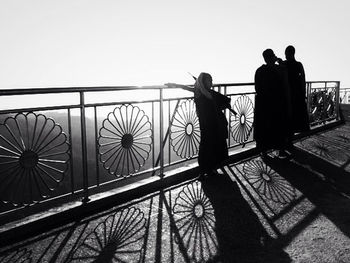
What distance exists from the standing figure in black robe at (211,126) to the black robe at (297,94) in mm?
2575

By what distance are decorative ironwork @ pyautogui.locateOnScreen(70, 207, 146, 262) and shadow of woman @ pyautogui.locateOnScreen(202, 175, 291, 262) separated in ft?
2.44

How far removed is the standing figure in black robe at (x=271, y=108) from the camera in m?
7.05

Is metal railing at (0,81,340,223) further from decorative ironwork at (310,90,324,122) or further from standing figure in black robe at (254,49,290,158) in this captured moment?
decorative ironwork at (310,90,324,122)

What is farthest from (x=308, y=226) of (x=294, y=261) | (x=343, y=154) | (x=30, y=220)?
(x=343, y=154)

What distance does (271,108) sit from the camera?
725cm

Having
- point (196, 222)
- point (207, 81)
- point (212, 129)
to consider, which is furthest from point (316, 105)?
point (196, 222)

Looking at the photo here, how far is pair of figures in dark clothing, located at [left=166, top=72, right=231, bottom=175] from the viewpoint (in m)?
5.63

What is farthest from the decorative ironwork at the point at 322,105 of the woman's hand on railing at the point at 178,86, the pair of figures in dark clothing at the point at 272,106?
the woman's hand on railing at the point at 178,86

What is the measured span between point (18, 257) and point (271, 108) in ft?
17.5

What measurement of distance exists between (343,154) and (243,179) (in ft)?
10.1

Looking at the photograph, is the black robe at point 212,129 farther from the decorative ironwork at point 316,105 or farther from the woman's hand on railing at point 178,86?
the decorative ironwork at point 316,105

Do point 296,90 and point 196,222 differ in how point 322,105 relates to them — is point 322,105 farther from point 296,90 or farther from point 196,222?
point 196,222

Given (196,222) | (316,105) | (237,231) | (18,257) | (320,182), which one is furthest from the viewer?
(316,105)

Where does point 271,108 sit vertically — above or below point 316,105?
above
